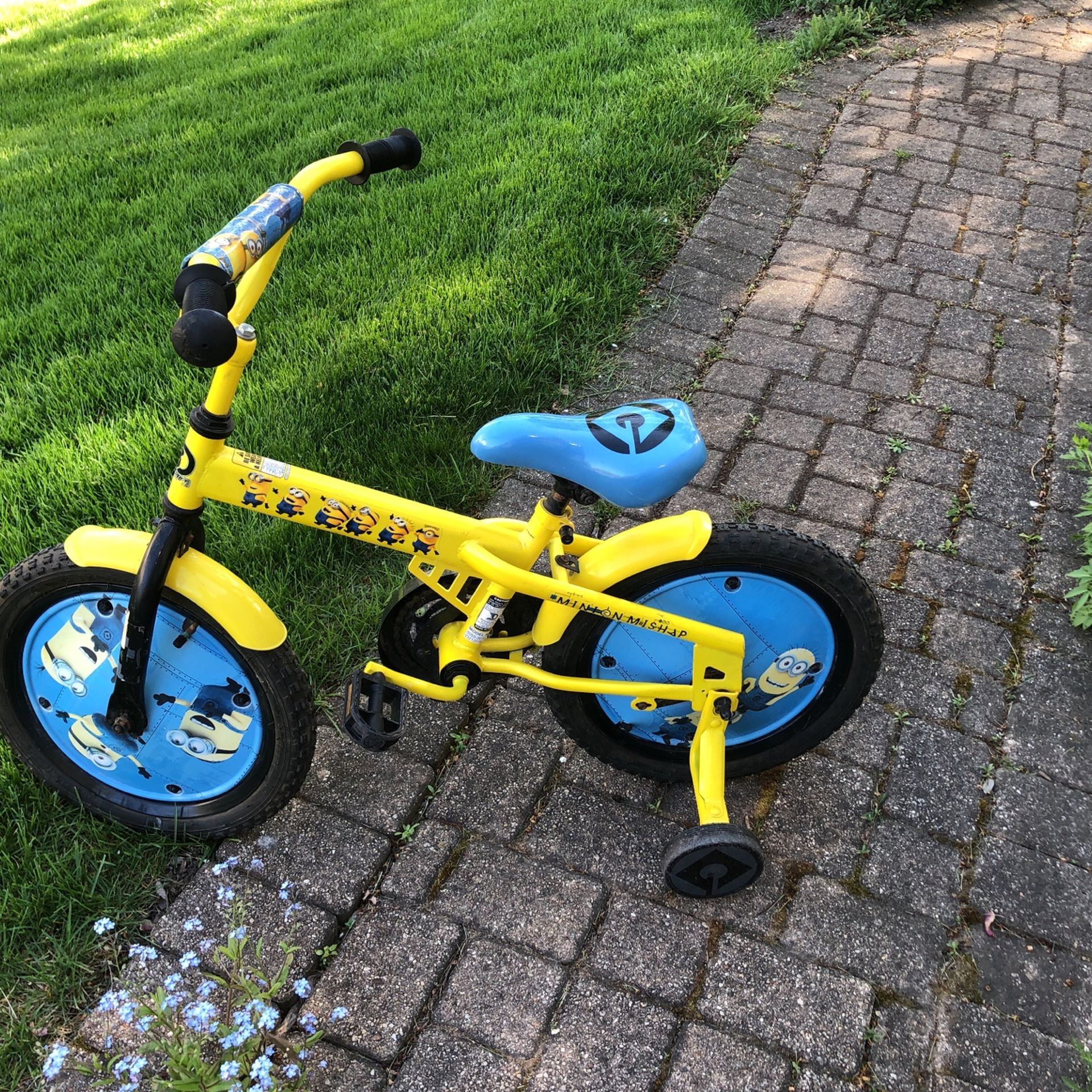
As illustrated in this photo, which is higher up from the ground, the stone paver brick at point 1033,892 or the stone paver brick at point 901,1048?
the stone paver brick at point 901,1048

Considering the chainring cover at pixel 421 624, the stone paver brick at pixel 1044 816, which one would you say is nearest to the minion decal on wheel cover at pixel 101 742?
the chainring cover at pixel 421 624

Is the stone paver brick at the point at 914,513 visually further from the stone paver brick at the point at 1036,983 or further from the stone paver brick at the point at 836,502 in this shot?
the stone paver brick at the point at 1036,983

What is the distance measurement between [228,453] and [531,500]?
4.67 ft

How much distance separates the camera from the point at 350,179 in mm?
1874

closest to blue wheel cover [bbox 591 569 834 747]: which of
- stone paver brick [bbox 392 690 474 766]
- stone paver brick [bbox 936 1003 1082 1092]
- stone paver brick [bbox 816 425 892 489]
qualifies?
stone paver brick [bbox 392 690 474 766]

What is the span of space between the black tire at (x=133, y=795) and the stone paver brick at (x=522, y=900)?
0.43m

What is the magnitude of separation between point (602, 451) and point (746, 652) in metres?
0.64

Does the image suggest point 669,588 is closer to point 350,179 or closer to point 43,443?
point 350,179

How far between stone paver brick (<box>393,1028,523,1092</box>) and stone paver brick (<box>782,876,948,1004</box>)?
2.14 ft

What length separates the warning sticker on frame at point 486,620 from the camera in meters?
2.00

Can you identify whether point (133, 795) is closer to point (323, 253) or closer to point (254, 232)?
point (254, 232)

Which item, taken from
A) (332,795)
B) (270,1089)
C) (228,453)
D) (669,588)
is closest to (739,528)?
(669,588)

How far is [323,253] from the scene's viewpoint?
13.1ft

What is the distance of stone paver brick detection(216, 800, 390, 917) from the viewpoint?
7.06 feet
